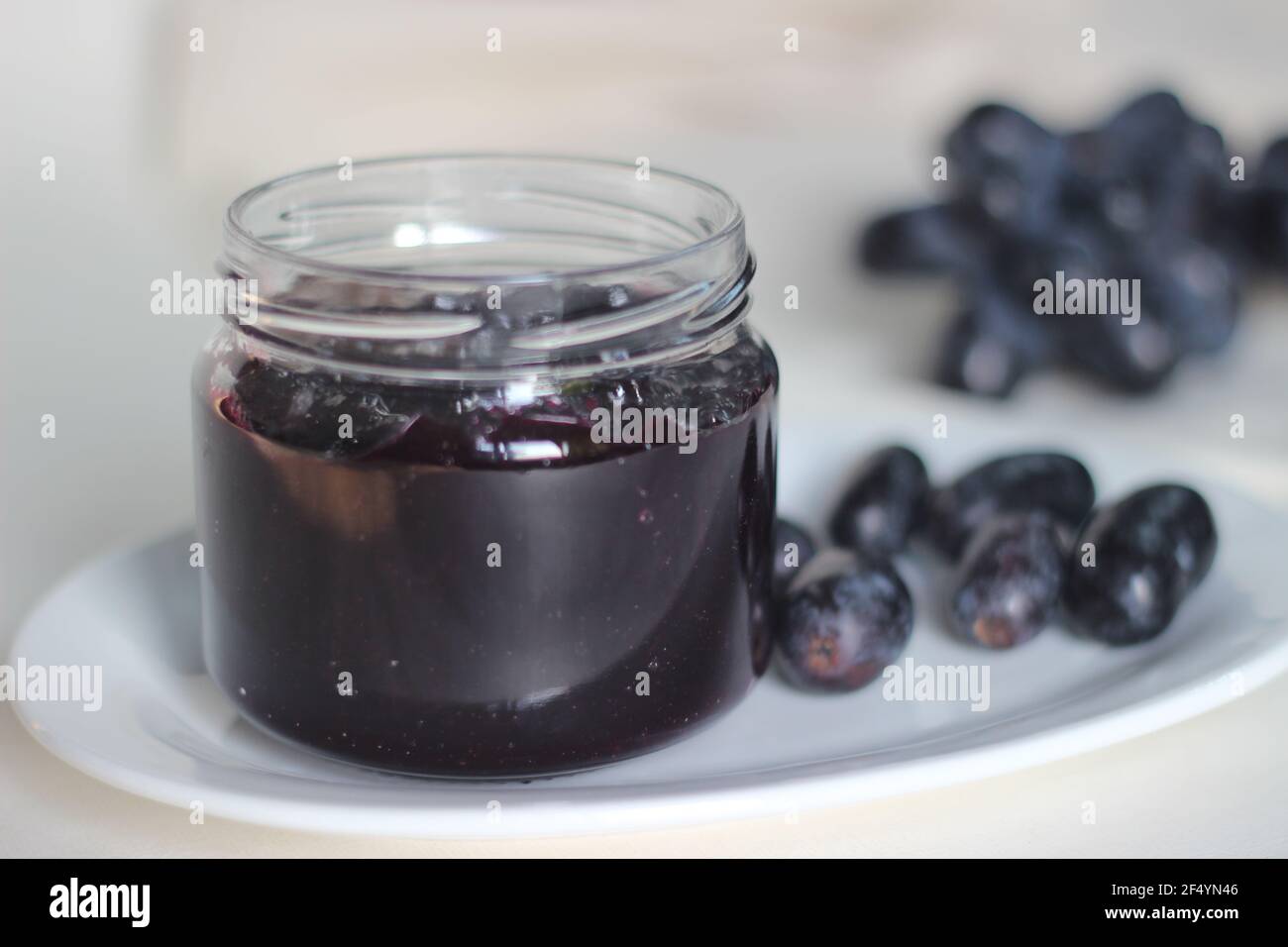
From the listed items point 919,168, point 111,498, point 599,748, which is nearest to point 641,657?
point 599,748

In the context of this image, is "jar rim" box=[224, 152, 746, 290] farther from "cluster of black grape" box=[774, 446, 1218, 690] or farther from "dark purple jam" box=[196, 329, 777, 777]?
"cluster of black grape" box=[774, 446, 1218, 690]

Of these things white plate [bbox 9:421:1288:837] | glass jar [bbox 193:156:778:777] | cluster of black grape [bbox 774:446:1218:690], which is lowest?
white plate [bbox 9:421:1288:837]

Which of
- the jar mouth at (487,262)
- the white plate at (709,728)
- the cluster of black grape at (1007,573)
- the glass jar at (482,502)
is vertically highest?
the jar mouth at (487,262)

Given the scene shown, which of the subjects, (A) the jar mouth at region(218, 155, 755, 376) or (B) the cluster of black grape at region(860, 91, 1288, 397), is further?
(B) the cluster of black grape at region(860, 91, 1288, 397)

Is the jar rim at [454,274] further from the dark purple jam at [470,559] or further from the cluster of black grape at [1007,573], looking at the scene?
the cluster of black grape at [1007,573]

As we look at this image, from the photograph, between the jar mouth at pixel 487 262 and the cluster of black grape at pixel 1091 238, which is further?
the cluster of black grape at pixel 1091 238

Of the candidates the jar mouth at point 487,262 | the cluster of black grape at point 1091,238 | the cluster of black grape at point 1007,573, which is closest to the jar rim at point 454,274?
the jar mouth at point 487,262

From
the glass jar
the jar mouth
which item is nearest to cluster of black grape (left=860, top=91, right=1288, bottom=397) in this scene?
the jar mouth

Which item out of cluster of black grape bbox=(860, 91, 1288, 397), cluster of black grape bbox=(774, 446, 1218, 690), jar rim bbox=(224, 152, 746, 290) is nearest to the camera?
jar rim bbox=(224, 152, 746, 290)
